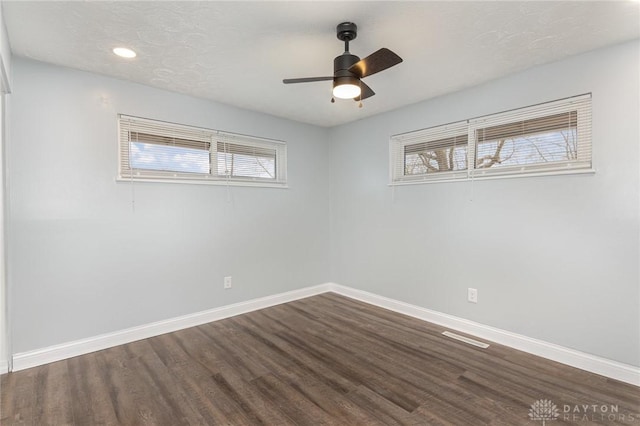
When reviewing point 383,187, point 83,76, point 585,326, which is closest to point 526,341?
point 585,326

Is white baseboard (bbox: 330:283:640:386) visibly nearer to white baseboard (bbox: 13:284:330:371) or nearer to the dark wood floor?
the dark wood floor

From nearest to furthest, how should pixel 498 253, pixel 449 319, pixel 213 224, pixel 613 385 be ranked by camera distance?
pixel 613 385
pixel 498 253
pixel 449 319
pixel 213 224

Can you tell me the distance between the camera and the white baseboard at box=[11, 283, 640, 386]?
2.29 m

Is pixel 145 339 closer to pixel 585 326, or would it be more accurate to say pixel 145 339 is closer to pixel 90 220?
pixel 90 220

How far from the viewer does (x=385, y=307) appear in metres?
3.80

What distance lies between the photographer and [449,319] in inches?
126

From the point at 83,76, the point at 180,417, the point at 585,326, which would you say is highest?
the point at 83,76

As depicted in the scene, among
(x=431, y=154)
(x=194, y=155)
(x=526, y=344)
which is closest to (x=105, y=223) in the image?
(x=194, y=155)

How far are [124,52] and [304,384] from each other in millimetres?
2834

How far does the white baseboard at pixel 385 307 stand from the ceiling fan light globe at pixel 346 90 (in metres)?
2.50

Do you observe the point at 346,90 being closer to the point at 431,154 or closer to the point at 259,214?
the point at 431,154

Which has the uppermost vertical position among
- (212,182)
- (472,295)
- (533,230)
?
(212,182)

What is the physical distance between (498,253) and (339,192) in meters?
2.24

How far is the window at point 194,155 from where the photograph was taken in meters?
2.92
